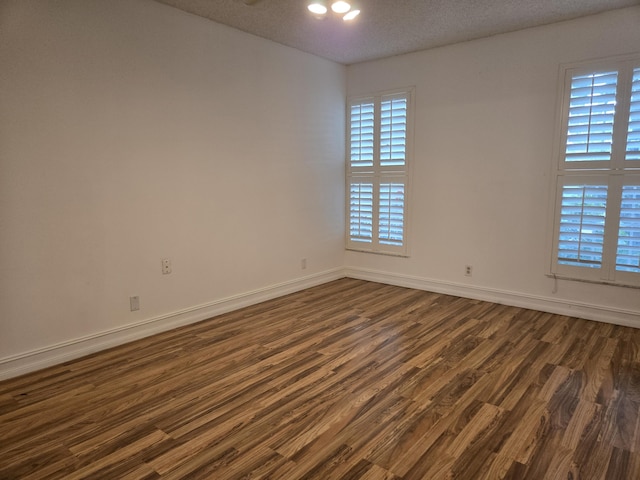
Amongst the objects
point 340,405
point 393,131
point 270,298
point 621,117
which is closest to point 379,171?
point 393,131

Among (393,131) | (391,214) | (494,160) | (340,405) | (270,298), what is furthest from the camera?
(391,214)

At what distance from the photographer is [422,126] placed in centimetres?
452

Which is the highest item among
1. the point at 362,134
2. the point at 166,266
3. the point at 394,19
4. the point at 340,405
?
the point at 394,19

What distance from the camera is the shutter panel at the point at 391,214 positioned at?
474cm

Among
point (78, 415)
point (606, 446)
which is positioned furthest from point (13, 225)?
point (606, 446)

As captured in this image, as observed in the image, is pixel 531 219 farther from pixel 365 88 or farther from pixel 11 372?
pixel 11 372

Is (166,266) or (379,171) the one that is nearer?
(166,266)

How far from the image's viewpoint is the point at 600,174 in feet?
11.4

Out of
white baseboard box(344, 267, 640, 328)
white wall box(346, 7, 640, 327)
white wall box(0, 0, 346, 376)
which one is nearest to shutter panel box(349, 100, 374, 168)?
white wall box(346, 7, 640, 327)

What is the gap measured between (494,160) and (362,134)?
61.8 inches

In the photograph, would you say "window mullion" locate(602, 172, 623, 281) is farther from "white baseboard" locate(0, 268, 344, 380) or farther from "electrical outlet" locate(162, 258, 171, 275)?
"electrical outlet" locate(162, 258, 171, 275)

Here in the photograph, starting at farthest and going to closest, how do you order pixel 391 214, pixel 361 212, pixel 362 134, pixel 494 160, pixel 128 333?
pixel 361 212 → pixel 362 134 → pixel 391 214 → pixel 494 160 → pixel 128 333

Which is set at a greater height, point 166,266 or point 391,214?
point 391,214

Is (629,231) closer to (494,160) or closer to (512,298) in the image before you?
(512,298)
